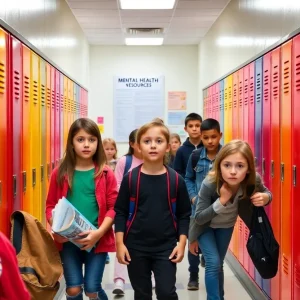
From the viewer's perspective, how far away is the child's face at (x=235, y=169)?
9.76ft

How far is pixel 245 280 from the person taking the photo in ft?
15.3

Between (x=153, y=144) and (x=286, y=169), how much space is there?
111 centimetres

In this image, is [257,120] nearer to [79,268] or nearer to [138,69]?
[79,268]

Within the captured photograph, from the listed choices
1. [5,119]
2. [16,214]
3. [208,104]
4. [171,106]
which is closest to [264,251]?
[16,214]

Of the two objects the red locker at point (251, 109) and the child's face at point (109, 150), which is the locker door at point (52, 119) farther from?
the red locker at point (251, 109)

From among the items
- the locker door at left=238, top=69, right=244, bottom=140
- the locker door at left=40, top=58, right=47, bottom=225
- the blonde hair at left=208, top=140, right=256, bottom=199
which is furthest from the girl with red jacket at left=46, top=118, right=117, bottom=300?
the locker door at left=238, top=69, right=244, bottom=140

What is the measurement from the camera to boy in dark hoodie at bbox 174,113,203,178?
4.67 meters

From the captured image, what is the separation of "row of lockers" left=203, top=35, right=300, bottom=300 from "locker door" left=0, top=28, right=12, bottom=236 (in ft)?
5.70

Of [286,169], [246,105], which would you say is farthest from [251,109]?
[286,169]

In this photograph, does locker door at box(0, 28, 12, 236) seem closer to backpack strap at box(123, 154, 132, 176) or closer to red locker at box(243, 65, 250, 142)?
backpack strap at box(123, 154, 132, 176)

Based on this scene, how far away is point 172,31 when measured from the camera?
7.70 metres

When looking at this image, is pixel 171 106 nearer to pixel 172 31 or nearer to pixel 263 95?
pixel 172 31

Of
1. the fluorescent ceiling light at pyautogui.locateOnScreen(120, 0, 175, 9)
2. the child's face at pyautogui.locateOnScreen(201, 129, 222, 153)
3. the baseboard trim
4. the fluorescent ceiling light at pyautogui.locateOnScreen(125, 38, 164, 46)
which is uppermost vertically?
the fluorescent ceiling light at pyautogui.locateOnScreen(125, 38, 164, 46)

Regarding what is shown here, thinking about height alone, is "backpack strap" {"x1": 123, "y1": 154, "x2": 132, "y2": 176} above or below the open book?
above
